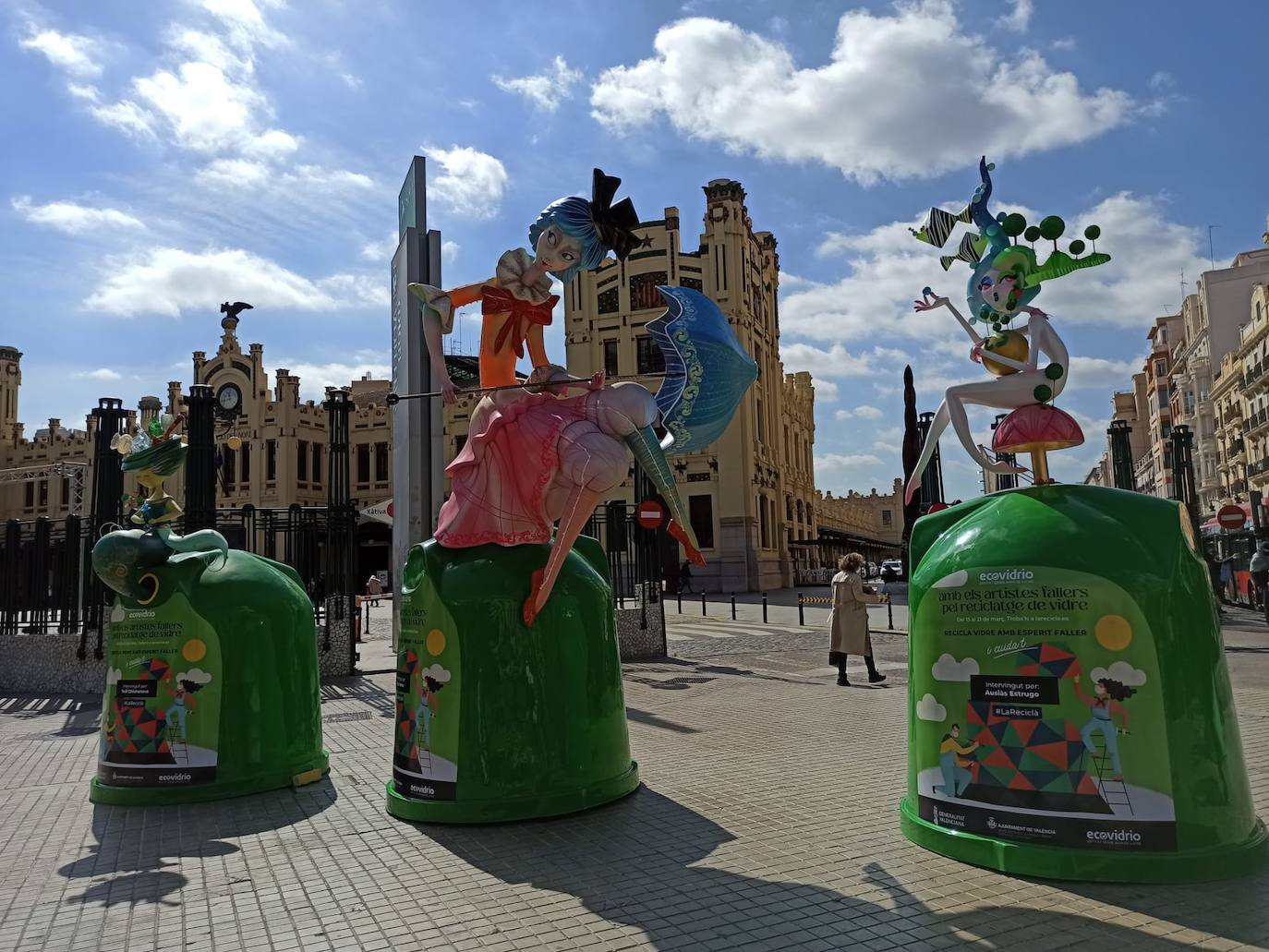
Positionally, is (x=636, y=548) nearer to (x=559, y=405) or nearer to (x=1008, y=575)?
(x=559, y=405)

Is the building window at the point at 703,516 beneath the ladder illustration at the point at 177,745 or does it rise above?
above

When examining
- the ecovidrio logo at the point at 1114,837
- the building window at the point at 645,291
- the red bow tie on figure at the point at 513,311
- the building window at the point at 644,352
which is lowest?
the ecovidrio logo at the point at 1114,837

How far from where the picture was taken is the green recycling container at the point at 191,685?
21.1 feet

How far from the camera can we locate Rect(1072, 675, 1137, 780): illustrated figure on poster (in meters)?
4.21

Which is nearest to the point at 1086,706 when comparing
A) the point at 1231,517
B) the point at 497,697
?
the point at 497,697

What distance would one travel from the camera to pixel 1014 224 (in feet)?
18.0

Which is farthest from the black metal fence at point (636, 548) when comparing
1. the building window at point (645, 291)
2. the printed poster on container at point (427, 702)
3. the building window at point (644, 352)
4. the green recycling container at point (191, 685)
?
the building window at point (645, 291)

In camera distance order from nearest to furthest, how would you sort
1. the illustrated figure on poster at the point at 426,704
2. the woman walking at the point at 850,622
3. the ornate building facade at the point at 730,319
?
the illustrated figure on poster at the point at 426,704
the woman walking at the point at 850,622
the ornate building facade at the point at 730,319

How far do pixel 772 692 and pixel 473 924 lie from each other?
302 inches

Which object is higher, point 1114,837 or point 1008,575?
point 1008,575

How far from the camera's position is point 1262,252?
48844mm

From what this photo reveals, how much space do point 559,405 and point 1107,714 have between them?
345 centimetres

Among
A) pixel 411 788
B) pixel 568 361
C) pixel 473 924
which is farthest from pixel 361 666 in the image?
pixel 568 361

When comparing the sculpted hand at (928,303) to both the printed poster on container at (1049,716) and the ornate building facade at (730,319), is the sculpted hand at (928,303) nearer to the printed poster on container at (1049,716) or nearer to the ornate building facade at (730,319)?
the printed poster on container at (1049,716)
